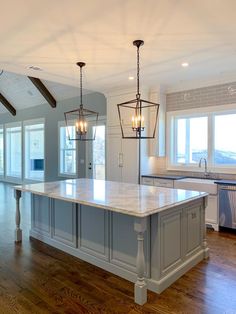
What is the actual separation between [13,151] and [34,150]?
1.72 m

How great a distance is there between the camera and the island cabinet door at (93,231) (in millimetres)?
3039

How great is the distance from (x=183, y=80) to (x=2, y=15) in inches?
145

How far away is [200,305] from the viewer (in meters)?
2.32

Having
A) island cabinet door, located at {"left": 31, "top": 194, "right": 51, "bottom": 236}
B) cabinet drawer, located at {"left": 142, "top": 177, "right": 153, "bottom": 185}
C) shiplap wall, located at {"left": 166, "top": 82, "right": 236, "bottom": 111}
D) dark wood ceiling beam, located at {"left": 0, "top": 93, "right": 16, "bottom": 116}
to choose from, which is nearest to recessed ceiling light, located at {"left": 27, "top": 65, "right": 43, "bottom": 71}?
island cabinet door, located at {"left": 31, "top": 194, "right": 51, "bottom": 236}

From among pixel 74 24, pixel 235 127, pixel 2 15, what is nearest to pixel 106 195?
pixel 74 24

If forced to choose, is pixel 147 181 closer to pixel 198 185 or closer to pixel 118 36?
pixel 198 185

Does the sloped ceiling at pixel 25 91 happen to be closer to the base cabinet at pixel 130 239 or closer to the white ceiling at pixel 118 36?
the white ceiling at pixel 118 36

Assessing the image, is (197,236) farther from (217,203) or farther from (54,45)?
(54,45)

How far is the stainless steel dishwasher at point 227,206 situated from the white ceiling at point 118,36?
7.01 ft

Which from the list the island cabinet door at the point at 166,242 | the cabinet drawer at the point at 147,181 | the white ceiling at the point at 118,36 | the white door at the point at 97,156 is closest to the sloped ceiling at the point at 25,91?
the white door at the point at 97,156

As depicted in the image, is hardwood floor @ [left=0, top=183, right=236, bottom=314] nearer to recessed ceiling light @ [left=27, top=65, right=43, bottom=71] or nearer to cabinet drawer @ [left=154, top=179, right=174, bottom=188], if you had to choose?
cabinet drawer @ [left=154, top=179, right=174, bottom=188]

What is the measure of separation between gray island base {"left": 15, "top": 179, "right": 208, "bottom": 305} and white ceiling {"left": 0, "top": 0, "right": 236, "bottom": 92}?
6.42 feet

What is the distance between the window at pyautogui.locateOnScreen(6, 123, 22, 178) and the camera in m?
10.4

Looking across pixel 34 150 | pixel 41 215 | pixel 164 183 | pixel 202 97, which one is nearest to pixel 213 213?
pixel 164 183
